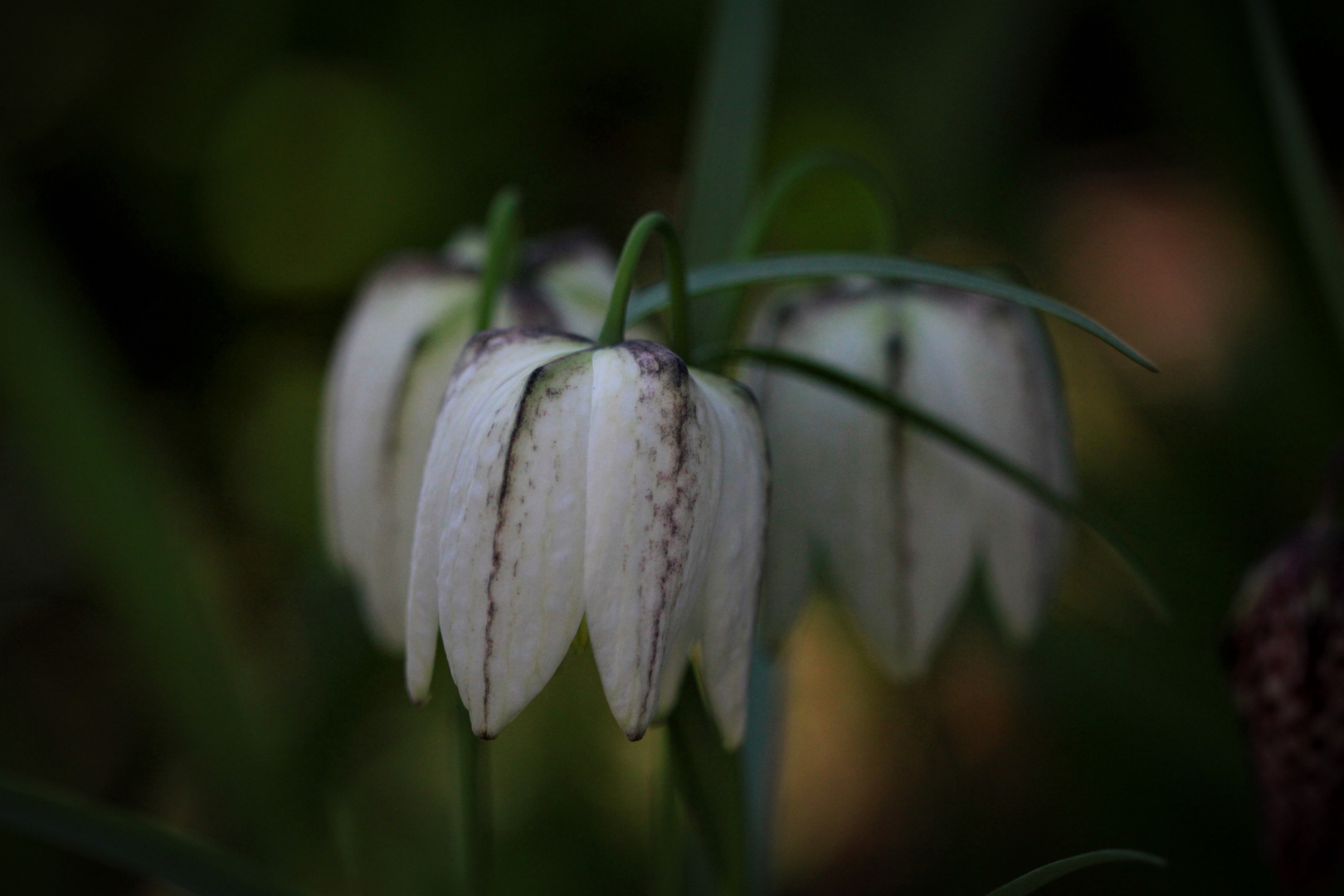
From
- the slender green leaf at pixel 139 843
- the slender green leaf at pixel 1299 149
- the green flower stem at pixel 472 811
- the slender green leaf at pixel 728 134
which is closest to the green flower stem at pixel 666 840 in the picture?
the green flower stem at pixel 472 811

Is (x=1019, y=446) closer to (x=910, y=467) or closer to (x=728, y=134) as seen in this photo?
(x=910, y=467)

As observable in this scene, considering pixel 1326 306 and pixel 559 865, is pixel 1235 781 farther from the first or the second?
pixel 559 865

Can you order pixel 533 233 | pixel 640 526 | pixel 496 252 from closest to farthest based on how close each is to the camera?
1. pixel 640 526
2. pixel 496 252
3. pixel 533 233

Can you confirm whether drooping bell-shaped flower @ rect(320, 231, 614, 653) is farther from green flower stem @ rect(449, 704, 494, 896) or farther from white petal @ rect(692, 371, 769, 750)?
white petal @ rect(692, 371, 769, 750)

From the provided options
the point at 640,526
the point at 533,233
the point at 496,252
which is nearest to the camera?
the point at 640,526

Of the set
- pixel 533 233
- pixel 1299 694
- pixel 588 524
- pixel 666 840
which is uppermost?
pixel 533 233

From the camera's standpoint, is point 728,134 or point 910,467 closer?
point 910,467

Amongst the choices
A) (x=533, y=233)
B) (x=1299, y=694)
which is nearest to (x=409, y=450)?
(x=1299, y=694)

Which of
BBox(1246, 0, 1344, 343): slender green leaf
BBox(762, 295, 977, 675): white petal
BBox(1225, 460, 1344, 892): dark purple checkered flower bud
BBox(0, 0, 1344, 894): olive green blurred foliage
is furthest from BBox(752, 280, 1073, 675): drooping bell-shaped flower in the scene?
BBox(0, 0, 1344, 894): olive green blurred foliage

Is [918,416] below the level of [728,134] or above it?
below
